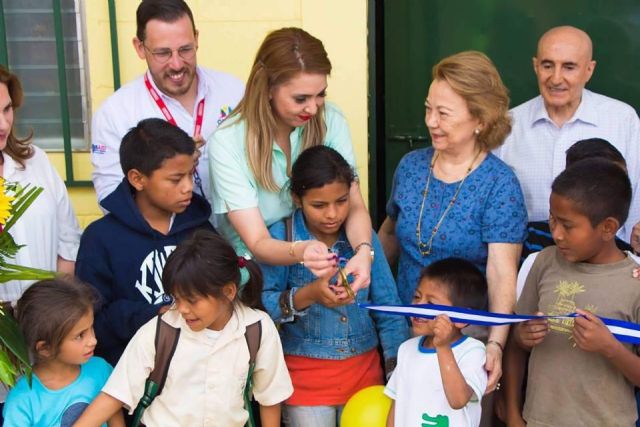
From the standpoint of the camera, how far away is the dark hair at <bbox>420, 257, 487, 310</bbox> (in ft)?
10.1

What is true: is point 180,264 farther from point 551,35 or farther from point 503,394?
point 551,35

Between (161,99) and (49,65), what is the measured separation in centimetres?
130

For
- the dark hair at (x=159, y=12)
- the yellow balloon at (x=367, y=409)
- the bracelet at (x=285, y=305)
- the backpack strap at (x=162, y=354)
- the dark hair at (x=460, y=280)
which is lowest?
the yellow balloon at (x=367, y=409)

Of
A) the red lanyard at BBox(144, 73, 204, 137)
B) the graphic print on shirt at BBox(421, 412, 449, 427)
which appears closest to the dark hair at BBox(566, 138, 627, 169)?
the graphic print on shirt at BBox(421, 412, 449, 427)

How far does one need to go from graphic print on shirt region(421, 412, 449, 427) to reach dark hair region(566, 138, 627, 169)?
3.66ft

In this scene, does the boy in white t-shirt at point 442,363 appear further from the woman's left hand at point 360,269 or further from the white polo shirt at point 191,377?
the white polo shirt at point 191,377

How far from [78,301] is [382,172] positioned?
251cm

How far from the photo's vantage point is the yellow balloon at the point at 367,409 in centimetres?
311

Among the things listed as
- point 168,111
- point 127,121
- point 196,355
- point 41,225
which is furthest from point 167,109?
point 196,355

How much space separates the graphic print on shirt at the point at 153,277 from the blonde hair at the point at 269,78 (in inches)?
19.1

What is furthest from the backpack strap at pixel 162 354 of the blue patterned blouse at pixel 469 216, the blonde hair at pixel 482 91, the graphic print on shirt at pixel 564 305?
the blonde hair at pixel 482 91

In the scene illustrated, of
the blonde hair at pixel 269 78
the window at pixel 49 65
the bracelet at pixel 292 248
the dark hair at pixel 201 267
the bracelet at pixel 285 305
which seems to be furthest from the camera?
the window at pixel 49 65

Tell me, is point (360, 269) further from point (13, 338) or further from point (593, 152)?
point (13, 338)

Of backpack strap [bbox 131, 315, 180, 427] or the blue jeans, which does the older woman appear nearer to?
the blue jeans
